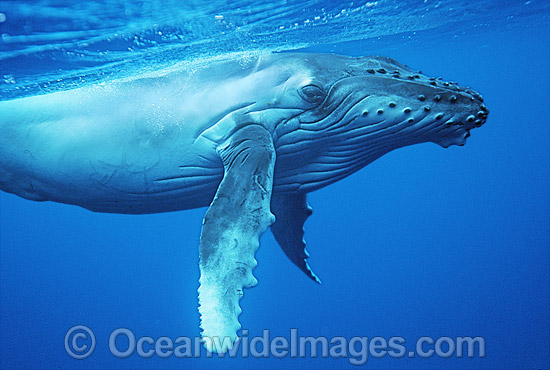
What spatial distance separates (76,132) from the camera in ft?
15.9

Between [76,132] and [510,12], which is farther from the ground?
[510,12]

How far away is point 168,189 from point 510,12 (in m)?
21.8

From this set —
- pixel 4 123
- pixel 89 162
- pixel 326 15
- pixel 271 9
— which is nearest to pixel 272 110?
pixel 89 162

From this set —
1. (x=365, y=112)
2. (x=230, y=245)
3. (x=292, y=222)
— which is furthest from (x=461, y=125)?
(x=292, y=222)

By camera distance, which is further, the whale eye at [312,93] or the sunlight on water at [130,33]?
the sunlight on water at [130,33]

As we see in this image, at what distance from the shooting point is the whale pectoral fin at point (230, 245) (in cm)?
355

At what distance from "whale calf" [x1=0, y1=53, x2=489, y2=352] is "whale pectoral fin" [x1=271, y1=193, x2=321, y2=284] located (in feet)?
0.92

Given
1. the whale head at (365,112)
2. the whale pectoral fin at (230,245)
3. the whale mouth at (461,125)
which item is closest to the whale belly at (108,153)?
the whale pectoral fin at (230,245)

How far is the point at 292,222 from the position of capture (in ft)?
19.5

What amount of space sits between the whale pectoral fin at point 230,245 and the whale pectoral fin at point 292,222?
161 cm

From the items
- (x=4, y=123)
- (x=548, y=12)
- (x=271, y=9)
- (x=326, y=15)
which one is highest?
(x=548, y=12)

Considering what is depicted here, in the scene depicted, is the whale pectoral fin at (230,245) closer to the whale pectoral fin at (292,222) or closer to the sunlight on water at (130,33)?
the whale pectoral fin at (292,222)

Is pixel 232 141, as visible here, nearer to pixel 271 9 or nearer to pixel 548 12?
pixel 271 9
